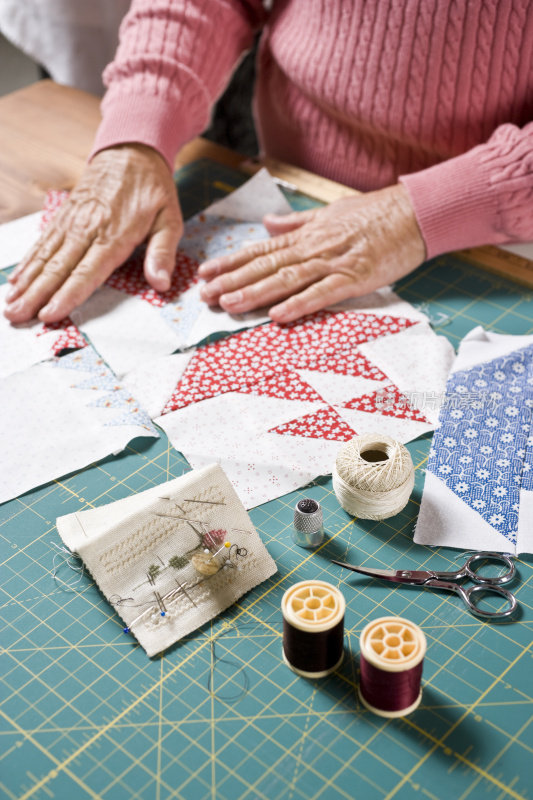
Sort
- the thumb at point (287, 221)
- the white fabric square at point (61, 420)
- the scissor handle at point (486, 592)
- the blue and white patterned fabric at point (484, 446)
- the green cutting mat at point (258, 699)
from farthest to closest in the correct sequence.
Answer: the thumb at point (287, 221), the white fabric square at point (61, 420), the blue and white patterned fabric at point (484, 446), the scissor handle at point (486, 592), the green cutting mat at point (258, 699)

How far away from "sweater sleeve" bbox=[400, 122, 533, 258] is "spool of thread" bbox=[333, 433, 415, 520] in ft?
1.83

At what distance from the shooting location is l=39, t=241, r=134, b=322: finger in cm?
144

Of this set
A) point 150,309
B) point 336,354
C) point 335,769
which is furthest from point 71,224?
point 335,769

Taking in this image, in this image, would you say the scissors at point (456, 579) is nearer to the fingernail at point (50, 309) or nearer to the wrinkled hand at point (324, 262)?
the wrinkled hand at point (324, 262)

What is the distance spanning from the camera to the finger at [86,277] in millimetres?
1437

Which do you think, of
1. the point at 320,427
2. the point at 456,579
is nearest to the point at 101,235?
the point at 320,427

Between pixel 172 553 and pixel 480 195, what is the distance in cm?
90

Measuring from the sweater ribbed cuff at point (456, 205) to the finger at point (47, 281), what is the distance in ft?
2.15

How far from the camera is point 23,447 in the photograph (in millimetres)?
1206

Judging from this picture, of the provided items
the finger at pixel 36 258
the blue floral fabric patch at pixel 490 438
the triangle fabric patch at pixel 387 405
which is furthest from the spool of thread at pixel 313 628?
the finger at pixel 36 258

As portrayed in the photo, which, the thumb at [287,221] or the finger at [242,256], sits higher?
the thumb at [287,221]

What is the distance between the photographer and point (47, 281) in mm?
1469

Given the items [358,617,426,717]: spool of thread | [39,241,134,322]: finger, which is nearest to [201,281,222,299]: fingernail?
[39,241,134,322]: finger

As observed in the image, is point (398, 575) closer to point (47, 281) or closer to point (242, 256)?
point (242, 256)
